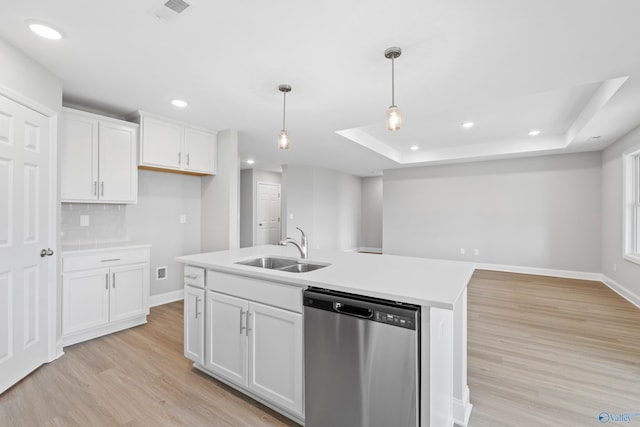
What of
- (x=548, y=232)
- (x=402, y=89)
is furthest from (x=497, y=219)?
(x=402, y=89)

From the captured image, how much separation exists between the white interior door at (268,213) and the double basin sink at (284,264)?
17.1ft

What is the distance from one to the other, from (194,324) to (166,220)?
2074 mm

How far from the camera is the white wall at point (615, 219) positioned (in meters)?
3.87

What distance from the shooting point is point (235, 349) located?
6.38 feet

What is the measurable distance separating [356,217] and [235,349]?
7152 millimetres

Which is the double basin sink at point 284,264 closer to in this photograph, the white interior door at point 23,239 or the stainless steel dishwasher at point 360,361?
the stainless steel dishwasher at point 360,361

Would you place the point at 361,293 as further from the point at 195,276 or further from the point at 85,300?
the point at 85,300

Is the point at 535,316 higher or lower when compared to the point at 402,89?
lower

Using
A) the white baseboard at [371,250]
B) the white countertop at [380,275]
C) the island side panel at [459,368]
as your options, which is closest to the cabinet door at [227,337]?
the white countertop at [380,275]

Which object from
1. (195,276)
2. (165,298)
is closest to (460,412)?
(195,276)

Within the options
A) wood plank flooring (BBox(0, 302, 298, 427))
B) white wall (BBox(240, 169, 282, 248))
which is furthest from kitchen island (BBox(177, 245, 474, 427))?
white wall (BBox(240, 169, 282, 248))

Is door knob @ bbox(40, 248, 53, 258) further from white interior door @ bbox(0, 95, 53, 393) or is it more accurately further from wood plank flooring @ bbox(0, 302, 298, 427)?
wood plank flooring @ bbox(0, 302, 298, 427)

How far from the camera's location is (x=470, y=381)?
2.15 metres

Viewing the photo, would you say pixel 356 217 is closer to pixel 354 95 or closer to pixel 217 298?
pixel 354 95
